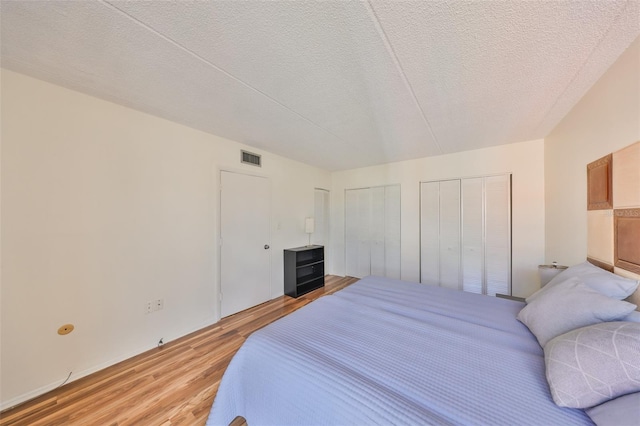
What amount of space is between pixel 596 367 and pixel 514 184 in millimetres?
2996

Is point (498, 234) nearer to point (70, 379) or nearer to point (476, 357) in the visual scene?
point (476, 357)

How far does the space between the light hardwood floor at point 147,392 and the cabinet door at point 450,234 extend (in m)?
3.20

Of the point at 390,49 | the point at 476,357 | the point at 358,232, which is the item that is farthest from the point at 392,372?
the point at 358,232

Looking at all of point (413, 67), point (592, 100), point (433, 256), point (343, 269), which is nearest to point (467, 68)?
point (413, 67)

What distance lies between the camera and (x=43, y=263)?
5.46 ft

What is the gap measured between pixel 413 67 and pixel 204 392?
2.89 m

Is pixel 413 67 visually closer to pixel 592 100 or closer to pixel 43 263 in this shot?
pixel 592 100

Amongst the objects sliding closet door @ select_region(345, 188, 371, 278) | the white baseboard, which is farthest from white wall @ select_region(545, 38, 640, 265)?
the white baseboard

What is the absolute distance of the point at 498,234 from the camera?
3121 mm

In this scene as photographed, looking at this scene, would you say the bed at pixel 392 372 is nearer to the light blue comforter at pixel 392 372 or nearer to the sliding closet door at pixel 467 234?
the light blue comforter at pixel 392 372

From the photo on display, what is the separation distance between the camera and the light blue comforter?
2.82 feet

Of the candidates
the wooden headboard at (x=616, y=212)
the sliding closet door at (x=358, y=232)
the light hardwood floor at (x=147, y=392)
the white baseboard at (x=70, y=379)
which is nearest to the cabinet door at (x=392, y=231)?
the sliding closet door at (x=358, y=232)

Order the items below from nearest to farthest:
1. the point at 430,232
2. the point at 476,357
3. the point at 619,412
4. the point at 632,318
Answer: the point at 619,412, the point at 632,318, the point at 476,357, the point at 430,232

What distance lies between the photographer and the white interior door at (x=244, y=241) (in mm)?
2889
